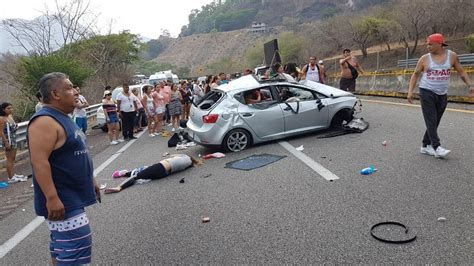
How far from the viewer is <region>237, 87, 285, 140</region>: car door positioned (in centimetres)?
879

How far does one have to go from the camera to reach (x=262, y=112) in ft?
29.1

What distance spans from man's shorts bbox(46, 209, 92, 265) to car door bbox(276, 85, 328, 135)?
21.4ft

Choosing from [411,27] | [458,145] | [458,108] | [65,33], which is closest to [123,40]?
[65,33]

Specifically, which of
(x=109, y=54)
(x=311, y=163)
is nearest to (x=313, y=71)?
(x=311, y=163)

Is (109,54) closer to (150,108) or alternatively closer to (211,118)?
(150,108)

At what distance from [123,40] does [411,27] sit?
1306 inches

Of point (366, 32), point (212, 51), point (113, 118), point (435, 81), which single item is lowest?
point (113, 118)

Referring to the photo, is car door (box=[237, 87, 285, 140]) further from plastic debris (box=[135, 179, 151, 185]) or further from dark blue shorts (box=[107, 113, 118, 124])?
dark blue shorts (box=[107, 113, 118, 124])

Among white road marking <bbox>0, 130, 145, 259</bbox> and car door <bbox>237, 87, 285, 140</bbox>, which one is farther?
car door <bbox>237, 87, 285, 140</bbox>

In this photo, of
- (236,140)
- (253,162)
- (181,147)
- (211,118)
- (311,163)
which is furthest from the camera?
(181,147)

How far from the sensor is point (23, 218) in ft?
19.5

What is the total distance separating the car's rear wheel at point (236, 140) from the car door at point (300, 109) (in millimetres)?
940

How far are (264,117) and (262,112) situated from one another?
115mm

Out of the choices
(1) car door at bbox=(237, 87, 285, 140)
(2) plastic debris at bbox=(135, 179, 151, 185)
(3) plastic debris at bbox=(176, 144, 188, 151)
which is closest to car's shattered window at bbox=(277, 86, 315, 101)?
(1) car door at bbox=(237, 87, 285, 140)
